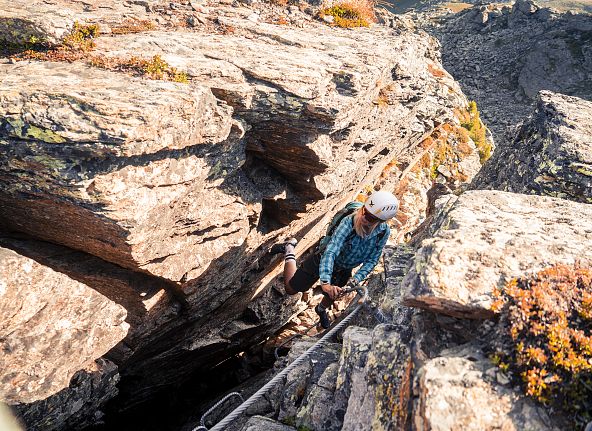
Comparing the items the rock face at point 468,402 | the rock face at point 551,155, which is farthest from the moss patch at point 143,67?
the rock face at point 551,155

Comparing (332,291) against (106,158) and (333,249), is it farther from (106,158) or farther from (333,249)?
(106,158)

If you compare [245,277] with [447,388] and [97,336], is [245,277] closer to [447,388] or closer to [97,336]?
[97,336]

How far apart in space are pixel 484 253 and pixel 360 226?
5291mm

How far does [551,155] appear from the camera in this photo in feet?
43.0

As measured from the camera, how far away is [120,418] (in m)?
18.8

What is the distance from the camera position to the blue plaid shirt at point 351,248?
1228cm

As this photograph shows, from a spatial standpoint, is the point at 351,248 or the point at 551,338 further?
the point at 351,248

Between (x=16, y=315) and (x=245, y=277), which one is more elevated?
(x=16, y=315)

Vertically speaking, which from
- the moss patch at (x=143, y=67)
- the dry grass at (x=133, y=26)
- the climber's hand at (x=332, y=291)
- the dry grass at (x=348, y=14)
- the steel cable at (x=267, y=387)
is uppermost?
the dry grass at (x=348, y=14)

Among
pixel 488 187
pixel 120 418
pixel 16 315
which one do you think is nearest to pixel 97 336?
pixel 16 315

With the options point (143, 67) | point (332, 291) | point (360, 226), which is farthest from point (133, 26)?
point (332, 291)

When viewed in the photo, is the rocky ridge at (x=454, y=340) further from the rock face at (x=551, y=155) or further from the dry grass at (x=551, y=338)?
the rock face at (x=551, y=155)

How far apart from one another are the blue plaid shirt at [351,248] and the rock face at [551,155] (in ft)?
18.3

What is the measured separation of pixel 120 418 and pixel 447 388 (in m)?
18.6
